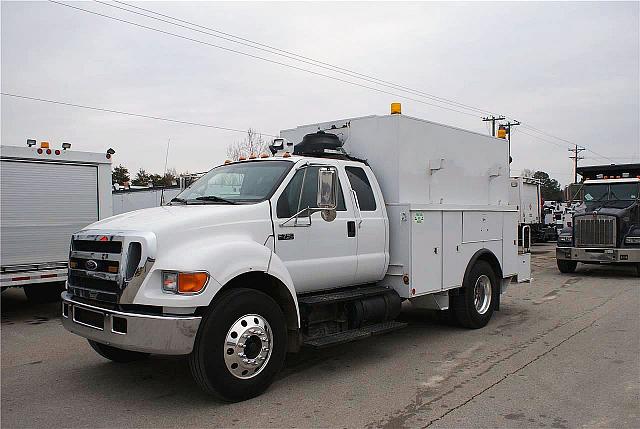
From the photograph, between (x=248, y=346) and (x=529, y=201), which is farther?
(x=529, y=201)

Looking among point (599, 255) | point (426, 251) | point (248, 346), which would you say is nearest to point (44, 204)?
point (248, 346)

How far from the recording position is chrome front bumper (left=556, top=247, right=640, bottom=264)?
582 inches

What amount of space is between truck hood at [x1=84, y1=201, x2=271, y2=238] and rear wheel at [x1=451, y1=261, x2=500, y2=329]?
3.84m

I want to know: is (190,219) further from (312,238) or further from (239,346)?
(312,238)

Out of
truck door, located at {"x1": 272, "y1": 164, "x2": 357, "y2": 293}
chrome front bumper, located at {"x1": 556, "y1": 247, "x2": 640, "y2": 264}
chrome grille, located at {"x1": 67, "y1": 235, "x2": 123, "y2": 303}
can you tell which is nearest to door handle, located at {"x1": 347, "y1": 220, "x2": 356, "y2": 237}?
truck door, located at {"x1": 272, "y1": 164, "x2": 357, "y2": 293}

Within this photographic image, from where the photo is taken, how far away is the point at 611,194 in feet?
54.4

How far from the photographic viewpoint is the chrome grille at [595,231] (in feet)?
49.9

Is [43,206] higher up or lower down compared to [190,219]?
higher up

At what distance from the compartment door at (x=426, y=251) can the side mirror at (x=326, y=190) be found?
1565 mm

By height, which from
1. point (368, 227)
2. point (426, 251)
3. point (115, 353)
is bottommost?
point (115, 353)

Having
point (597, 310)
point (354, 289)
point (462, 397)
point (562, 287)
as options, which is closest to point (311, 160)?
point (354, 289)

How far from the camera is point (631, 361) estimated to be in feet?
21.4

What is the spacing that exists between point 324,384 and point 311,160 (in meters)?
2.48

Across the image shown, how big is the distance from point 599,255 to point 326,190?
39.9ft
